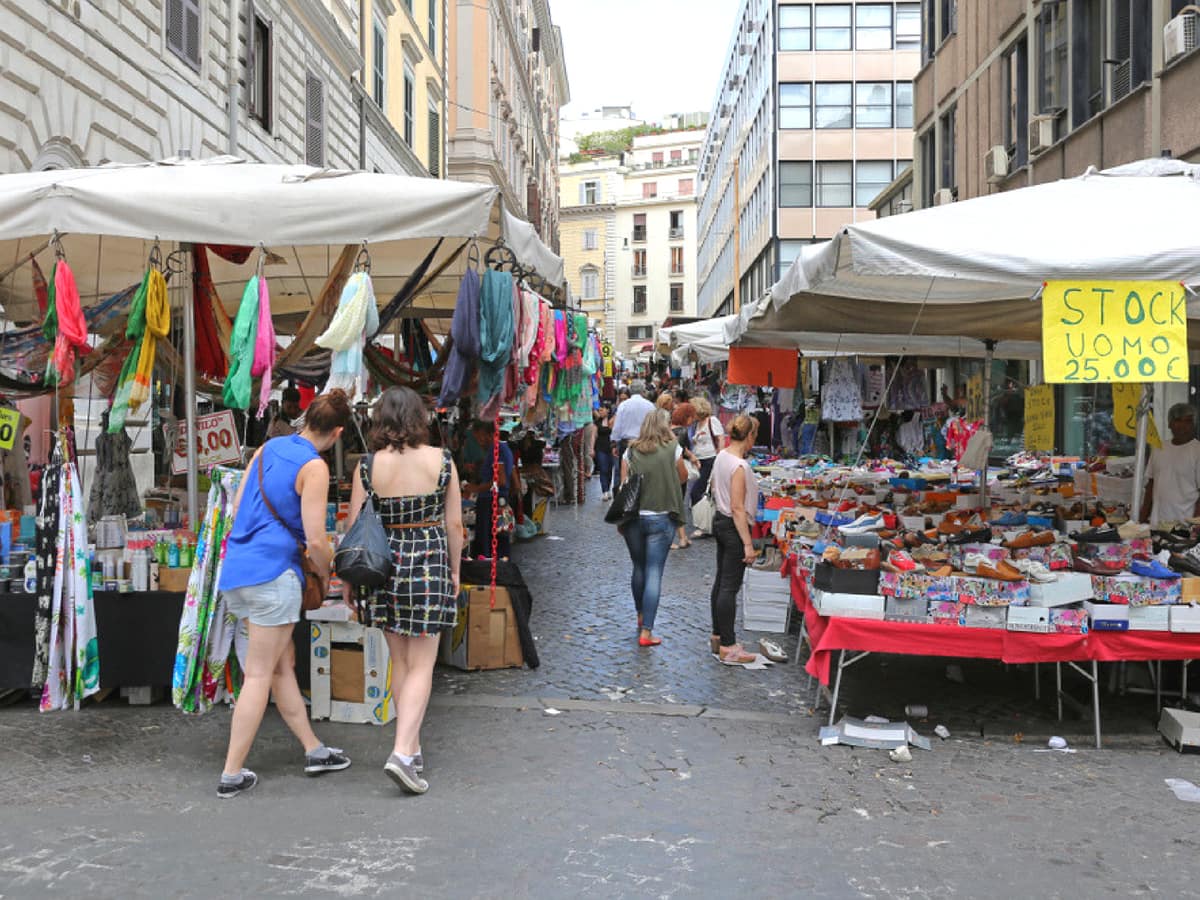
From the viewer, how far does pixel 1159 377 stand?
5750mm

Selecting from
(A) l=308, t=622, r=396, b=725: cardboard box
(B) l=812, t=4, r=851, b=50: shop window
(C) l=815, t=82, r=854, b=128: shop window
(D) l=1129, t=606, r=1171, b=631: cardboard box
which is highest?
(B) l=812, t=4, r=851, b=50: shop window

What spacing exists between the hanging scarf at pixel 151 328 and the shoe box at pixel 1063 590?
5079 mm

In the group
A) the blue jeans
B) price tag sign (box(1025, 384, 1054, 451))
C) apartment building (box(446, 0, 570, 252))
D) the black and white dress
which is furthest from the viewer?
apartment building (box(446, 0, 570, 252))

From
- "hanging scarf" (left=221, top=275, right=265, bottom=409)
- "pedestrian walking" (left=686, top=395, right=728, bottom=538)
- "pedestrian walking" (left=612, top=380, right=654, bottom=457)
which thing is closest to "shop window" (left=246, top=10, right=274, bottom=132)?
"pedestrian walking" (left=612, top=380, right=654, bottom=457)

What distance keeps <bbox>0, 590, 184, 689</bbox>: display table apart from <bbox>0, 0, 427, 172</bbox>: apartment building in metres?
6.01

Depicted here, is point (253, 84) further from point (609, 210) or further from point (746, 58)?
point (609, 210)

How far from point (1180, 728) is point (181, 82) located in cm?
1408

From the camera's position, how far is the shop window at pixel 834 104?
39.4 meters

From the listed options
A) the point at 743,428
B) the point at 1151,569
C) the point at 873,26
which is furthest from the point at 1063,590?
the point at 873,26

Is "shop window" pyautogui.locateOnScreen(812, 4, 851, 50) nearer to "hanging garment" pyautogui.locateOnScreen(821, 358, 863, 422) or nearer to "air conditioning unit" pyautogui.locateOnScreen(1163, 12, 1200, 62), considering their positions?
"hanging garment" pyautogui.locateOnScreen(821, 358, 863, 422)

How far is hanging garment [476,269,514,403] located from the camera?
6.57m

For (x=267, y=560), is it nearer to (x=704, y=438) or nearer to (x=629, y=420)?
(x=704, y=438)

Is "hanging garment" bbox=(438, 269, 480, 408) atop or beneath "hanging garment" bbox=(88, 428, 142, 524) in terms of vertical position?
atop

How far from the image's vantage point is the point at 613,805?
4973 mm
